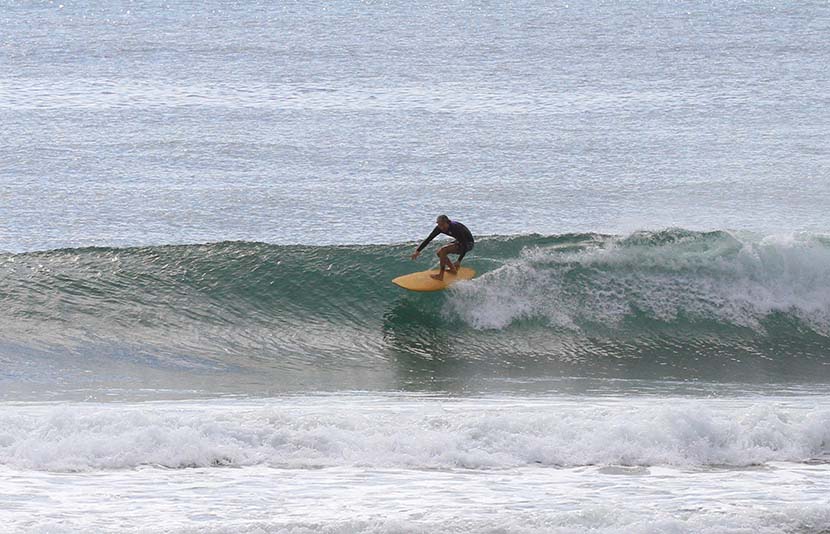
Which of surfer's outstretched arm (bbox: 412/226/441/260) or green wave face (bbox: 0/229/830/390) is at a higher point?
surfer's outstretched arm (bbox: 412/226/441/260)

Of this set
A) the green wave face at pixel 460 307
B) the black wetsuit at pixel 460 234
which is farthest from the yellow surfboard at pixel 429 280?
the black wetsuit at pixel 460 234

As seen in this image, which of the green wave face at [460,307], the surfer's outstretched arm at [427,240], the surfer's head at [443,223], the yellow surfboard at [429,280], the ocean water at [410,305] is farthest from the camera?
the yellow surfboard at [429,280]

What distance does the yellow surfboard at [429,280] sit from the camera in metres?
15.5

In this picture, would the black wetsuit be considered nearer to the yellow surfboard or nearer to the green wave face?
the yellow surfboard

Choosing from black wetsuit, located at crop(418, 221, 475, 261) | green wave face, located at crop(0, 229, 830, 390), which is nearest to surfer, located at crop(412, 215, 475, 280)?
black wetsuit, located at crop(418, 221, 475, 261)

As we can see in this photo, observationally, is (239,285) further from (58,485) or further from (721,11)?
(721,11)

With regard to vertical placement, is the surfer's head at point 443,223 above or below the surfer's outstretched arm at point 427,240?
above

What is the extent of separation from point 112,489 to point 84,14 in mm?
37735

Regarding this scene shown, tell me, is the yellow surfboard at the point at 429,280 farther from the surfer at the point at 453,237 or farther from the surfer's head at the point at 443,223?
the surfer's head at the point at 443,223

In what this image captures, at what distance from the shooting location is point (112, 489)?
31.2 feet

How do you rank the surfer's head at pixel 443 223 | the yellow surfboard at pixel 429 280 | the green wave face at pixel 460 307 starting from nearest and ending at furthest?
the surfer's head at pixel 443 223 < the green wave face at pixel 460 307 < the yellow surfboard at pixel 429 280

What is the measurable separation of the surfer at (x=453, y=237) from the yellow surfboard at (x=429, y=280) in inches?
3.0

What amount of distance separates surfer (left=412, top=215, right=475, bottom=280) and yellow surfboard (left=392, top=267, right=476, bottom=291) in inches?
3.0

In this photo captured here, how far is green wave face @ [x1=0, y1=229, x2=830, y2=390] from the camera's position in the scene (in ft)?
48.2
